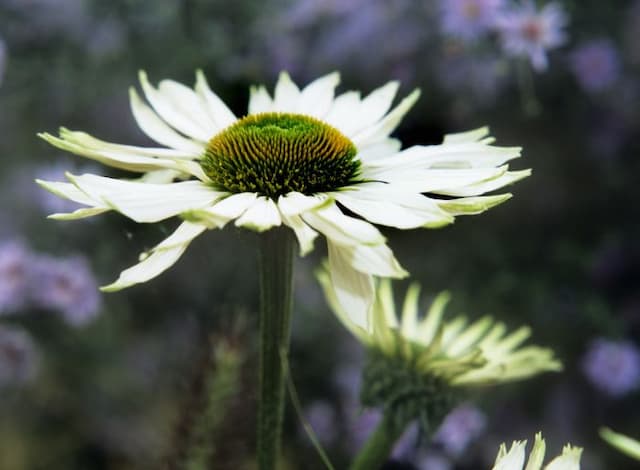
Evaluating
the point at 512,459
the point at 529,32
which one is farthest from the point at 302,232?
the point at 529,32

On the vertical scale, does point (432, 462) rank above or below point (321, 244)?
below

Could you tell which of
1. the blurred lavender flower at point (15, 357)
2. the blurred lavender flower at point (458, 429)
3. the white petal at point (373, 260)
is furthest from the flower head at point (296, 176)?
the blurred lavender flower at point (15, 357)

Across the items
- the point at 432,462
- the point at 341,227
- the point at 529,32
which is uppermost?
the point at 529,32

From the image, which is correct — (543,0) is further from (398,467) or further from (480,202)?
(480,202)

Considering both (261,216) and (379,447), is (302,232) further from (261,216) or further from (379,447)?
(379,447)

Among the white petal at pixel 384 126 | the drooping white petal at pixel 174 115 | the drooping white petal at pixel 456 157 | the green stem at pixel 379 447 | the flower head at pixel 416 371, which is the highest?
the drooping white petal at pixel 174 115

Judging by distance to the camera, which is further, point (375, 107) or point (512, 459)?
point (375, 107)

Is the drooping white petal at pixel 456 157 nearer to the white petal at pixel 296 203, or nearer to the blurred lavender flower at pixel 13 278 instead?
the white petal at pixel 296 203
